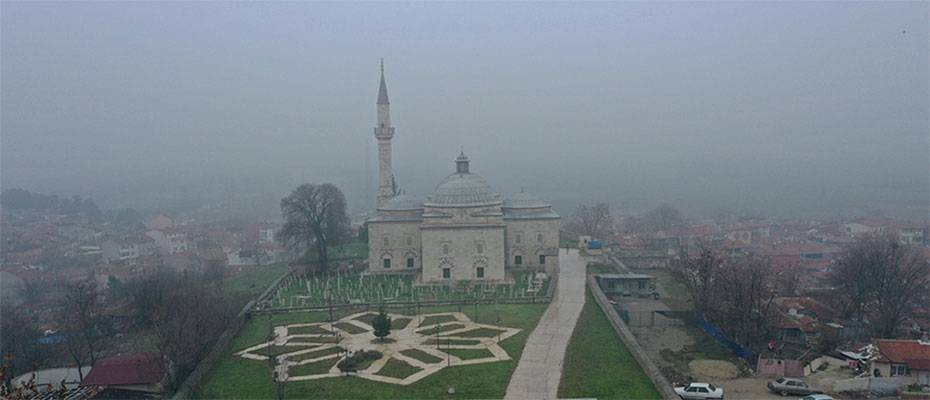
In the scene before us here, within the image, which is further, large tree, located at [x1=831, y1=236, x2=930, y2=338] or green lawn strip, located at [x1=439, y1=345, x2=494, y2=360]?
large tree, located at [x1=831, y1=236, x2=930, y2=338]

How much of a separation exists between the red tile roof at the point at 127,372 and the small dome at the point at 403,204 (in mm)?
18743

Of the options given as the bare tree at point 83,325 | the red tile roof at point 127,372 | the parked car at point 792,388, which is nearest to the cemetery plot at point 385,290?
the bare tree at point 83,325

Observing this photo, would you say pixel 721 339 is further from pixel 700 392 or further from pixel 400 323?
pixel 400 323

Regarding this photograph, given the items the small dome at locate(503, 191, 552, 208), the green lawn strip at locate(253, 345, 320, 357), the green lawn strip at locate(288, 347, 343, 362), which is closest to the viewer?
the green lawn strip at locate(288, 347, 343, 362)

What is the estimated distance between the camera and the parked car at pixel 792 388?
18016 mm

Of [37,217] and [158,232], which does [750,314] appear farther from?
[37,217]

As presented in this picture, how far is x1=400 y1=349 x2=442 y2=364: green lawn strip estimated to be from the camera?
19.9 m

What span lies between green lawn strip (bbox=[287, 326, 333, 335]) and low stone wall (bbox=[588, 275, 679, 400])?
1099 centimetres

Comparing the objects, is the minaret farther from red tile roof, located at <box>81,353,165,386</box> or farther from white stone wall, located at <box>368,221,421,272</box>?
red tile roof, located at <box>81,353,165,386</box>

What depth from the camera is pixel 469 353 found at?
20.5m

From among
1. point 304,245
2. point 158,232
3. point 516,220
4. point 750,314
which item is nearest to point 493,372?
point 750,314

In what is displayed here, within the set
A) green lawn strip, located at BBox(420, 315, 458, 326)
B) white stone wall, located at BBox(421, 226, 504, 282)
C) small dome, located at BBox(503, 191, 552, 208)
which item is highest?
small dome, located at BBox(503, 191, 552, 208)

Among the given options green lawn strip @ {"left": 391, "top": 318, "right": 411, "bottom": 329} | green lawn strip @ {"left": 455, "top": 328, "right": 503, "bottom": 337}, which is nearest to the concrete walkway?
green lawn strip @ {"left": 455, "top": 328, "right": 503, "bottom": 337}

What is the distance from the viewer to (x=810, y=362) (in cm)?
2141
